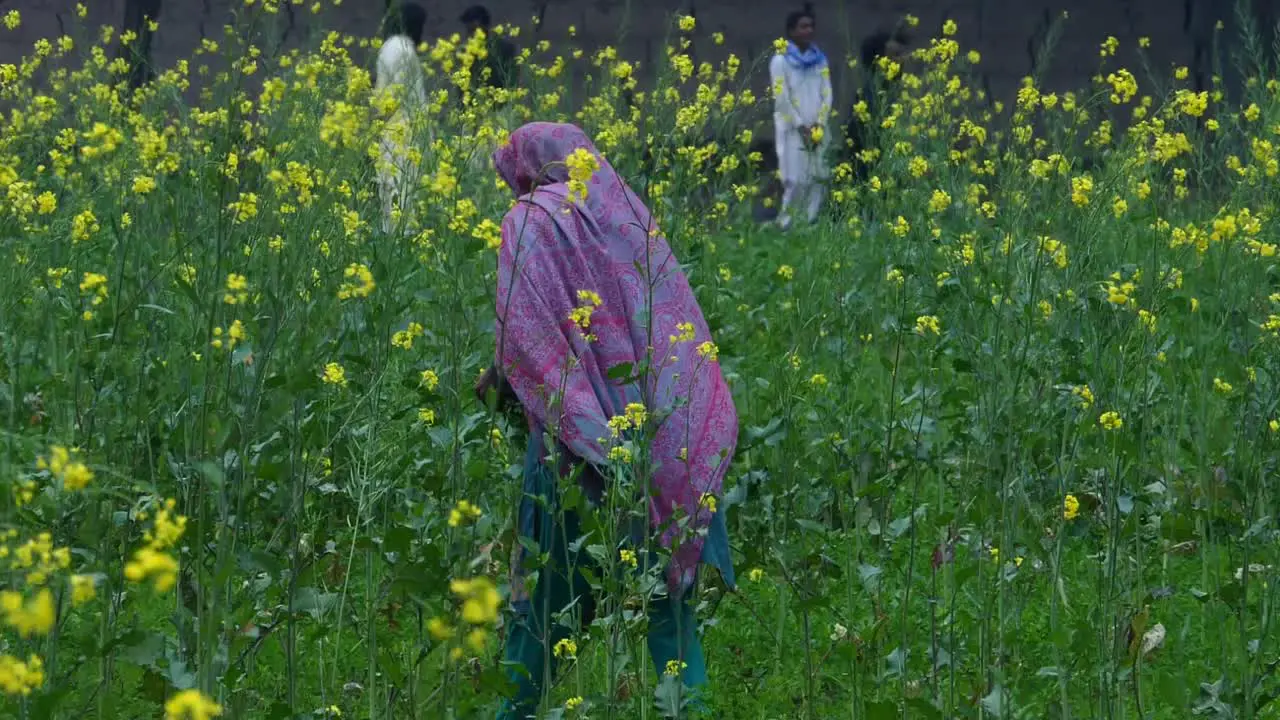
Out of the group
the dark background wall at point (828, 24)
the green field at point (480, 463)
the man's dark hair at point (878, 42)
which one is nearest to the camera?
the green field at point (480, 463)

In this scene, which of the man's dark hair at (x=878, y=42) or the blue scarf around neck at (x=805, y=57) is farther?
the man's dark hair at (x=878, y=42)

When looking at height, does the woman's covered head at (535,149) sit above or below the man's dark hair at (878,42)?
below

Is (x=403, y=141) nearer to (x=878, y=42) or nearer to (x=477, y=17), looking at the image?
(x=477, y=17)

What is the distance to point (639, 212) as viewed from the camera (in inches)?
157

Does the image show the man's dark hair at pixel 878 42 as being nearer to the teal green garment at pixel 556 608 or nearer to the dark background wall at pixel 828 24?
the dark background wall at pixel 828 24

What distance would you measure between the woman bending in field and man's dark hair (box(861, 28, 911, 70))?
323 inches

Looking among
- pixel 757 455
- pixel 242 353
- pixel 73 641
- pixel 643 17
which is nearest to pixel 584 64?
pixel 643 17

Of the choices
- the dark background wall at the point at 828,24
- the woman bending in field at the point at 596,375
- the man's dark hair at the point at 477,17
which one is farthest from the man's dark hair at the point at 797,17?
the woman bending in field at the point at 596,375

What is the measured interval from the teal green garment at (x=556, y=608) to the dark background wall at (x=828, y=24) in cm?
849

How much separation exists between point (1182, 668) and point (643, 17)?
8.92 meters

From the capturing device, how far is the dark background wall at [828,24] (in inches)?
490

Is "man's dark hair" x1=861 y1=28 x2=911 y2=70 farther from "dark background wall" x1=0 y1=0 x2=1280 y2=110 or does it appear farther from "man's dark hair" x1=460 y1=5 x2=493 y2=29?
"man's dark hair" x1=460 y1=5 x2=493 y2=29

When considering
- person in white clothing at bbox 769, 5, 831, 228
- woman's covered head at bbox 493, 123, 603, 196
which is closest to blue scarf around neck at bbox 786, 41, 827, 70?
person in white clothing at bbox 769, 5, 831, 228

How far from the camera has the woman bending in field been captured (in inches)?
146
